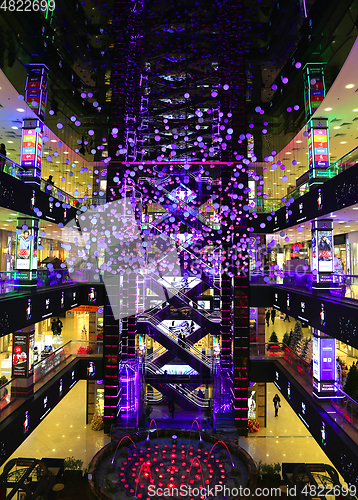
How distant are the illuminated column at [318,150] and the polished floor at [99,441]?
8654 millimetres

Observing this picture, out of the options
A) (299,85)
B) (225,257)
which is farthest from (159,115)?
(225,257)

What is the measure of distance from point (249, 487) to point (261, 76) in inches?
488

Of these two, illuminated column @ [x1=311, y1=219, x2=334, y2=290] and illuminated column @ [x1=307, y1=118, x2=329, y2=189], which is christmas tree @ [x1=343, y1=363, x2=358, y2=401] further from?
illuminated column @ [x1=307, y1=118, x2=329, y2=189]

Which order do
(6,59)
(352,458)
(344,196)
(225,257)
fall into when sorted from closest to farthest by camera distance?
(352,458) < (344,196) < (6,59) < (225,257)

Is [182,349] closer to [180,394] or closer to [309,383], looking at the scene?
[180,394]

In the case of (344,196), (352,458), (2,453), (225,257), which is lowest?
(2,453)

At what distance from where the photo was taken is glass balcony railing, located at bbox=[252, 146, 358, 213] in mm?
7444

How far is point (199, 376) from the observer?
12.8m

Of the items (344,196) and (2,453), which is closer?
(2,453)

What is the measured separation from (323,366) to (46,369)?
8147 millimetres

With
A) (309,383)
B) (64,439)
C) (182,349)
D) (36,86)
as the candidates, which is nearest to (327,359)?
(309,383)

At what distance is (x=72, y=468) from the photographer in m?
10.0

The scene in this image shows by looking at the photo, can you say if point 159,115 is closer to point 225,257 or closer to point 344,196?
point 225,257

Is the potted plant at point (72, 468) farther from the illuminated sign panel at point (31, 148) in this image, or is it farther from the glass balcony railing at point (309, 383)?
the illuminated sign panel at point (31, 148)
